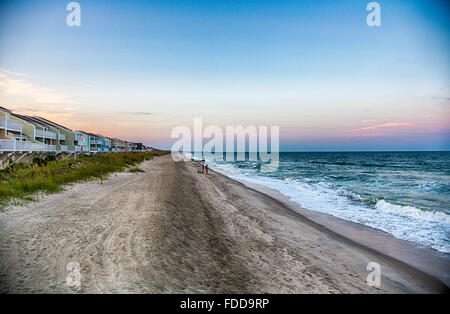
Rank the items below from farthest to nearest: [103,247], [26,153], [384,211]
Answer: [26,153]
[384,211]
[103,247]

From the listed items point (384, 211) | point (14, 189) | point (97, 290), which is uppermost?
point (14, 189)

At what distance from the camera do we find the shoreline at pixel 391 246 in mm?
5849

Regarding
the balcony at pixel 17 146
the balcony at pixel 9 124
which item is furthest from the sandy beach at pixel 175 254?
the balcony at pixel 9 124

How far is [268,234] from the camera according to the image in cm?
750

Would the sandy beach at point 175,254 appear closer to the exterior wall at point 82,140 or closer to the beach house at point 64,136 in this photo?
the beach house at point 64,136

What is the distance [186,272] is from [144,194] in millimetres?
7373

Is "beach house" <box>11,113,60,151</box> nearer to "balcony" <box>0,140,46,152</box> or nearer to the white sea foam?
"balcony" <box>0,140,46,152</box>

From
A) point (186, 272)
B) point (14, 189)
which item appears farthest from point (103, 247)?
point (14, 189)

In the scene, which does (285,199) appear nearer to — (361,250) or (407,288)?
(361,250)

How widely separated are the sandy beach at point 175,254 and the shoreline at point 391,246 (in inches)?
10.9

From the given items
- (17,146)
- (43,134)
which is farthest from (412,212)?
(43,134)

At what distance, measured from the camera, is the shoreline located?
230 inches
